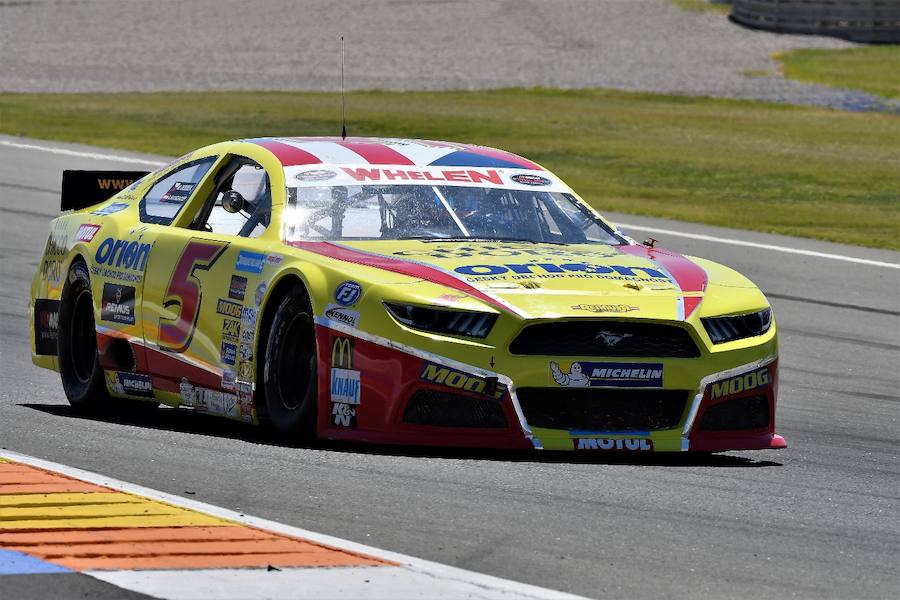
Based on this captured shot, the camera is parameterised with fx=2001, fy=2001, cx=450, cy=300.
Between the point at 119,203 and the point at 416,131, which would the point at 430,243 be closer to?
the point at 119,203

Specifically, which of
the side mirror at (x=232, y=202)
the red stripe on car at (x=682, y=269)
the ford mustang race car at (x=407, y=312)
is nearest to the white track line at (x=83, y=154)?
the ford mustang race car at (x=407, y=312)

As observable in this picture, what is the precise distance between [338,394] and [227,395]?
0.85 m

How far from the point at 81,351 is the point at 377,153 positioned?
67.5 inches

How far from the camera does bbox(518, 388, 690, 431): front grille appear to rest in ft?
23.5

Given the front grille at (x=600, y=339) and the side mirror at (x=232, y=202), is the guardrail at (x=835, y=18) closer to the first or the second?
the side mirror at (x=232, y=202)

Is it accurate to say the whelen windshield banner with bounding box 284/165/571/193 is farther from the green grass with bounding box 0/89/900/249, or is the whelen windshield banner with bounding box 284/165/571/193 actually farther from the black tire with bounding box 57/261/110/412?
the green grass with bounding box 0/89/900/249

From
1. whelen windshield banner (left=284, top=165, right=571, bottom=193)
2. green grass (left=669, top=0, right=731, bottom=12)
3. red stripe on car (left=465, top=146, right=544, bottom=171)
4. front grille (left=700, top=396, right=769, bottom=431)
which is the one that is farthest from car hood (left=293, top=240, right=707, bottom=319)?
green grass (left=669, top=0, right=731, bottom=12)

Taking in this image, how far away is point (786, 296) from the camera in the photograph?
47.0 ft

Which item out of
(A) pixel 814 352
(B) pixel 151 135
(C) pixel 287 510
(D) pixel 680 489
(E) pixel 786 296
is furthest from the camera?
(B) pixel 151 135

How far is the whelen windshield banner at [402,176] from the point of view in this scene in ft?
27.5

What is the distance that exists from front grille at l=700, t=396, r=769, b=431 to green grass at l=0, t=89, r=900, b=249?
33.5 feet

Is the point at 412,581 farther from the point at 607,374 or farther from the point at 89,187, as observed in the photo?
the point at 89,187

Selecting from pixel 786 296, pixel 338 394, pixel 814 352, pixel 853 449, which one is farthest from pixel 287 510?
pixel 786 296

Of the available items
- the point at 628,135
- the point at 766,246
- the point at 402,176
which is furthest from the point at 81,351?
the point at 628,135
